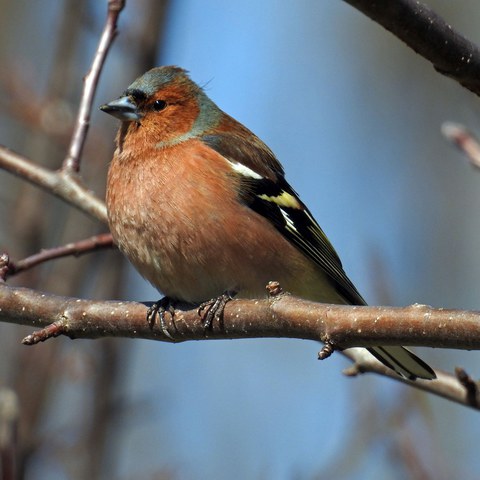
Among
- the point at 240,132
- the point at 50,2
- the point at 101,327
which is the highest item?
the point at 50,2

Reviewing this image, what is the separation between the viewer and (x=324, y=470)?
568 cm

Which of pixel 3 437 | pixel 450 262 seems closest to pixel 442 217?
pixel 450 262

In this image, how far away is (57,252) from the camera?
457cm

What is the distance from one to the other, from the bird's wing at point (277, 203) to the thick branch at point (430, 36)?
6.43 ft

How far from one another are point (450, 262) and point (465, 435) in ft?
7.72

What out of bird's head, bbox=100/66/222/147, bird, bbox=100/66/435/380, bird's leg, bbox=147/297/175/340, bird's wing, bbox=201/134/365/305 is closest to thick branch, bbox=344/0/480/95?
bird, bbox=100/66/435/380

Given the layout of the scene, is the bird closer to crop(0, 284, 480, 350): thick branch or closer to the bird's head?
the bird's head

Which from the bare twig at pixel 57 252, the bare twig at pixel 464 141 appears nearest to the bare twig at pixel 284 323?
the bare twig at pixel 57 252

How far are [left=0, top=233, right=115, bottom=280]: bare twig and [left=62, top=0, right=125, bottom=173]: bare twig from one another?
0.50 meters

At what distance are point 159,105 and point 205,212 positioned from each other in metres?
1.12

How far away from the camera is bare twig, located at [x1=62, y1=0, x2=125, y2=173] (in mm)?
4918

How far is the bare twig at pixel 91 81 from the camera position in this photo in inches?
Answer: 194

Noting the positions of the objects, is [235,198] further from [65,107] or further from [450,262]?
[450,262]

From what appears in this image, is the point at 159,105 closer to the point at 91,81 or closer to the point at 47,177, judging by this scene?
the point at 91,81
